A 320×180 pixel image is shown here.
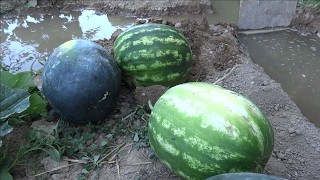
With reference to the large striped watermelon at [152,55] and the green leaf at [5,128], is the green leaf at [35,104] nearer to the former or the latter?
the green leaf at [5,128]

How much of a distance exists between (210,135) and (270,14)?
3.59 meters

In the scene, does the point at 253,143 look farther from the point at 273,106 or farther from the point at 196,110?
the point at 273,106

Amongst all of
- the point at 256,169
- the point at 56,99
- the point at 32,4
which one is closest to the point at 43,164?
the point at 56,99

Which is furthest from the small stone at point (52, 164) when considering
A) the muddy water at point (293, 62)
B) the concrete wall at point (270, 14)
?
the concrete wall at point (270, 14)

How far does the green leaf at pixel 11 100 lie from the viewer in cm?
217

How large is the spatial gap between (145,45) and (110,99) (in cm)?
54

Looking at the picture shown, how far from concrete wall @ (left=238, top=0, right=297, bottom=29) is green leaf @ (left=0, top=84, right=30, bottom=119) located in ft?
11.2

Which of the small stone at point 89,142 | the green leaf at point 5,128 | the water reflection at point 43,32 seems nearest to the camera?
the green leaf at point 5,128

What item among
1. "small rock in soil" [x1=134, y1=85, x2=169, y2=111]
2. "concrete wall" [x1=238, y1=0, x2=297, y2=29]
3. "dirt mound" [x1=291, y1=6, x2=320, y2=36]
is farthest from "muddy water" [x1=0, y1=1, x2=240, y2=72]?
"small rock in soil" [x1=134, y1=85, x2=169, y2=111]

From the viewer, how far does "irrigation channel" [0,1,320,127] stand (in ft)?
11.3

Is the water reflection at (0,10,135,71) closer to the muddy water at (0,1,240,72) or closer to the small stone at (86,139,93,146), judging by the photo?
the muddy water at (0,1,240,72)

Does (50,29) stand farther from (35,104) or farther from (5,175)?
(5,175)

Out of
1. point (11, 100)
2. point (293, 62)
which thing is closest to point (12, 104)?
point (11, 100)

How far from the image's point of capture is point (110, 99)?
2514 millimetres
